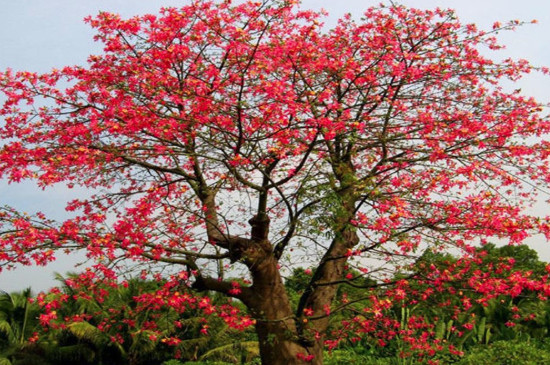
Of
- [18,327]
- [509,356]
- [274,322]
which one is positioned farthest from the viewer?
[18,327]

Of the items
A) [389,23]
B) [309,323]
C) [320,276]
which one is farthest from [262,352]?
[389,23]

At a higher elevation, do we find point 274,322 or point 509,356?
point 274,322

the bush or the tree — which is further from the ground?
the tree

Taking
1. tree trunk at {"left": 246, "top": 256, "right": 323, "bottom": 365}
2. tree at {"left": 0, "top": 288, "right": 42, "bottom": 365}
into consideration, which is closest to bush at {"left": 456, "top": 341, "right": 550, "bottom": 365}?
tree trunk at {"left": 246, "top": 256, "right": 323, "bottom": 365}

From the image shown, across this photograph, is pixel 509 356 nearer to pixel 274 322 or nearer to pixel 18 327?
pixel 274 322

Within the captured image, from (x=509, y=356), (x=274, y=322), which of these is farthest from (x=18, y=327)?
(x=509, y=356)

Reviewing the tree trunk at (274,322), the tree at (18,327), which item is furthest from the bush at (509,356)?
the tree at (18,327)

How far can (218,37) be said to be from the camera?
8586 millimetres

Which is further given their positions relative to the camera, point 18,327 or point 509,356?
point 18,327

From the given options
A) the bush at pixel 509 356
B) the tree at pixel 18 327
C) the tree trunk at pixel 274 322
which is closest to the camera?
the tree trunk at pixel 274 322

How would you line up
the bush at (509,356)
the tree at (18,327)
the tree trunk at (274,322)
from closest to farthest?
the tree trunk at (274,322) < the bush at (509,356) < the tree at (18,327)

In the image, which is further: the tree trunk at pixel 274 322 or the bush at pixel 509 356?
the bush at pixel 509 356

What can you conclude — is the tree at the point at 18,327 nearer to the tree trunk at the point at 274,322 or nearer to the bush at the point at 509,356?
the tree trunk at the point at 274,322

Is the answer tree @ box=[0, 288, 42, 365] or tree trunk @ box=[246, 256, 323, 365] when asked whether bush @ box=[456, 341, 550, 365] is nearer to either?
tree trunk @ box=[246, 256, 323, 365]
